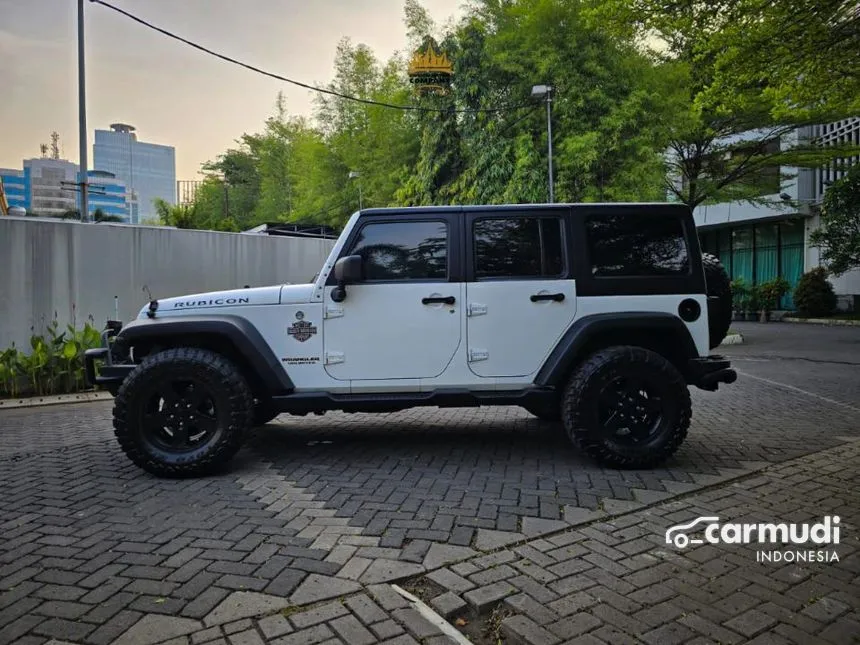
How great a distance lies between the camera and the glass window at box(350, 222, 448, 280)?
15.4 feet

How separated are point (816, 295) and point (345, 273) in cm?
2325

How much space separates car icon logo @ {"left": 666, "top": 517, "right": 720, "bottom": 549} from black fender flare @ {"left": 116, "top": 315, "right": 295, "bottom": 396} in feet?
9.13

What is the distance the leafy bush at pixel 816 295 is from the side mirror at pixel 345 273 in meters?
23.1

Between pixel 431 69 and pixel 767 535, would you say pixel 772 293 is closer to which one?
pixel 431 69

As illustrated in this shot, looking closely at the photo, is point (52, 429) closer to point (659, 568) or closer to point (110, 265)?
point (110, 265)

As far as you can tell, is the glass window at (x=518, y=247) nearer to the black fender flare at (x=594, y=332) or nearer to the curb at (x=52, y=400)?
the black fender flare at (x=594, y=332)

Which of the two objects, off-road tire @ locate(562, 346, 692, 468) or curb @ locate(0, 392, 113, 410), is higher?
off-road tire @ locate(562, 346, 692, 468)

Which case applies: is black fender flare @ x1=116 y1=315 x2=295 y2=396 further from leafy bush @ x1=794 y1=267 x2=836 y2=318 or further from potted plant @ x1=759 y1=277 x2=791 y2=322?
potted plant @ x1=759 y1=277 x2=791 y2=322

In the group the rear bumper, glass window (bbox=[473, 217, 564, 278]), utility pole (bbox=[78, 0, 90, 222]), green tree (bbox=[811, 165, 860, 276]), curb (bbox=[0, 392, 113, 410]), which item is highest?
utility pole (bbox=[78, 0, 90, 222])

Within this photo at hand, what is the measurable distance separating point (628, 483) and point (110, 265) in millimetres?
8910

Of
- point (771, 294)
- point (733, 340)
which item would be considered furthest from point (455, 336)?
point (771, 294)

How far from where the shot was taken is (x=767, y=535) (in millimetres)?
3307

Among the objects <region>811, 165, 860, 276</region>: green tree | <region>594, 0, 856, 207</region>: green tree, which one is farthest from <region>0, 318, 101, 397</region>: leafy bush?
<region>811, 165, 860, 276</region>: green tree

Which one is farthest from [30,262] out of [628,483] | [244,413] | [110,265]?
[628,483]
